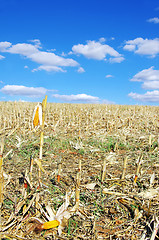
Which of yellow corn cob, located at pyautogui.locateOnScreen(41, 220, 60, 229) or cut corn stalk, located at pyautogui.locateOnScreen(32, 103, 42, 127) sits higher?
cut corn stalk, located at pyautogui.locateOnScreen(32, 103, 42, 127)

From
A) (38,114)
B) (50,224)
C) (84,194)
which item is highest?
(38,114)

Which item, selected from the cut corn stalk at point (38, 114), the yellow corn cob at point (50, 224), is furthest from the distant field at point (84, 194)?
A: the cut corn stalk at point (38, 114)

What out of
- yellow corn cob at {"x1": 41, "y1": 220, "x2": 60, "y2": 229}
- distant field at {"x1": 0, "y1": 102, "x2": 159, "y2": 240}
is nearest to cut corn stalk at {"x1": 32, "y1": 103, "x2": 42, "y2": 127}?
distant field at {"x1": 0, "y1": 102, "x2": 159, "y2": 240}

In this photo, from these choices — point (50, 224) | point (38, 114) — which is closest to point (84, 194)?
point (50, 224)

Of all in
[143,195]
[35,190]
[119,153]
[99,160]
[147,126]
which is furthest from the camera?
[147,126]

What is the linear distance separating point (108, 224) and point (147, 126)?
5.22 meters

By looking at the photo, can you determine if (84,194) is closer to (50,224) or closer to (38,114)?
(50,224)

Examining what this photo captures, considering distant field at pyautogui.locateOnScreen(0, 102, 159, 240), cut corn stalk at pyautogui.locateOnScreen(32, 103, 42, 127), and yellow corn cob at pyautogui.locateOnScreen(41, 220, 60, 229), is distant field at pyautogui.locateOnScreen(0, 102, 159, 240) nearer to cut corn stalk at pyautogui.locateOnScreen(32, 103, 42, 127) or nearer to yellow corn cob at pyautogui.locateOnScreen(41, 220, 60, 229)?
yellow corn cob at pyautogui.locateOnScreen(41, 220, 60, 229)

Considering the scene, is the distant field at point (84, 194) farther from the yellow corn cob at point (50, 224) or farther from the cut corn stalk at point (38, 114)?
the cut corn stalk at point (38, 114)

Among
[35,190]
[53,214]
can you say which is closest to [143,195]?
[53,214]

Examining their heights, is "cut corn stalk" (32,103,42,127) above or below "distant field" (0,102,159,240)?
above

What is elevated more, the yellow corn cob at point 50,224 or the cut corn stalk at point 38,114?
the cut corn stalk at point 38,114

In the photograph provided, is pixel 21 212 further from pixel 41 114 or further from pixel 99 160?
pixel 99 160

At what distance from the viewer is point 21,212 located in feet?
7.72
